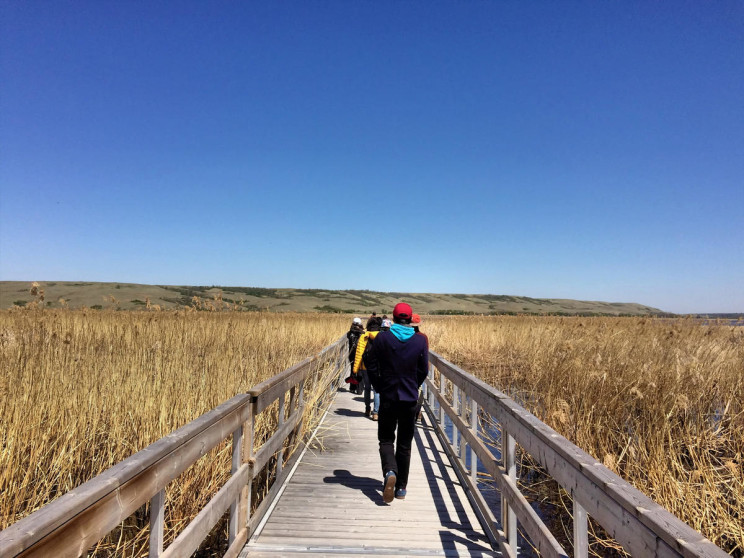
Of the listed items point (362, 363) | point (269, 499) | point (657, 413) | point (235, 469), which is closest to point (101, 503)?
point (235, 469)

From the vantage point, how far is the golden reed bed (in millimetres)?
3293

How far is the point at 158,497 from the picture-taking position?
6.40ft

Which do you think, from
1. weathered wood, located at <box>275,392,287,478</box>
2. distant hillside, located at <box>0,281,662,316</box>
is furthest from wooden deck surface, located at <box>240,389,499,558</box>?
distant hillside, located at <box>0,281,662,316</box>

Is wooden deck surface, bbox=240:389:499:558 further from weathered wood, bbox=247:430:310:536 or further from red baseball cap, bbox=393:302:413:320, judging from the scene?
red baseball cap, bbox=393:302:413:320

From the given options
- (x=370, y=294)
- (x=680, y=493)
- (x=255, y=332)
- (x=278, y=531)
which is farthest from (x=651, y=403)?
(x=370, y=294)

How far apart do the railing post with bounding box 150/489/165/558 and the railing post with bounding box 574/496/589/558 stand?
183cm

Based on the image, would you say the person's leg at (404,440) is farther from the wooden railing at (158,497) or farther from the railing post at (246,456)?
the railing post at (246,456)

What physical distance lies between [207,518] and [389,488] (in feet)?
7.04

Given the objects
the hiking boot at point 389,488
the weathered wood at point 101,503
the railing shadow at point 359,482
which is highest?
the weathered wood at point 101,503

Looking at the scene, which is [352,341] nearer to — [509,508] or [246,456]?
[246,456]

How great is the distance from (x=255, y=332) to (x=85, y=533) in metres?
10.8

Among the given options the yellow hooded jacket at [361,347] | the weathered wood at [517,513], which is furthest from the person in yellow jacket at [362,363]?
the weathered wood at [517,513]

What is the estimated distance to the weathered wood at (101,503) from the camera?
117cm

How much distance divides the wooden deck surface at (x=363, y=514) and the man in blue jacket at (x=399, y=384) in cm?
35
